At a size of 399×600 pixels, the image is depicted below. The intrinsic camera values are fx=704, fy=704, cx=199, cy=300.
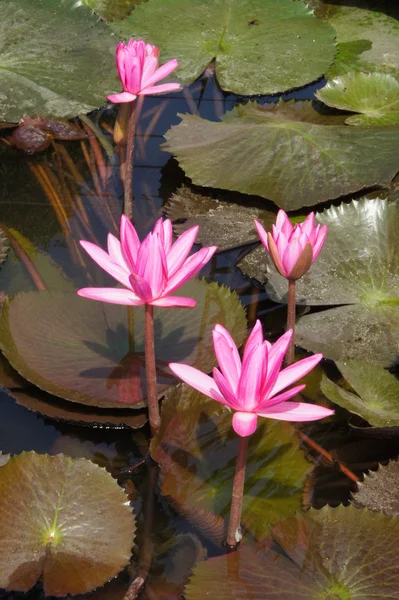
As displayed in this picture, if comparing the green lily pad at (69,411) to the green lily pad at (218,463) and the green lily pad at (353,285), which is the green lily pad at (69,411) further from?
A: the green lily pad at (353,285)

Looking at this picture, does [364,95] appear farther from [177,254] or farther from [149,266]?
[149,266]

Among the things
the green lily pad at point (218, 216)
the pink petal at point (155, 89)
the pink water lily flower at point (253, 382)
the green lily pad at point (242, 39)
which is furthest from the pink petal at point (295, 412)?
the green lily pad at point (242, 39)

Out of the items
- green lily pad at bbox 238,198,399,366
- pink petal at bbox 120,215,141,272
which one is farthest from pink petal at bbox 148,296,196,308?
green lily pad at bbox 238,198,399,366

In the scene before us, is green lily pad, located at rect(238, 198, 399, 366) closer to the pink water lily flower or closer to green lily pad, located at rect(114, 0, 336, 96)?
the pink water lily flower

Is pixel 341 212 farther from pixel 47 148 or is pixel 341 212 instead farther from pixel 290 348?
pixel 47 148

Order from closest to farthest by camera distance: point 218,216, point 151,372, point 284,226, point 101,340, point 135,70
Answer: point 151,372 → point 284,226 → point 101,340 → point 135,70 → point 218,216

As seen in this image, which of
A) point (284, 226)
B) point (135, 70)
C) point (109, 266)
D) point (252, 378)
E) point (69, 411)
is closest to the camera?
point (252, 378)

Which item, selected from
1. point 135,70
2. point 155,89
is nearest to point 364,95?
point 155,89
